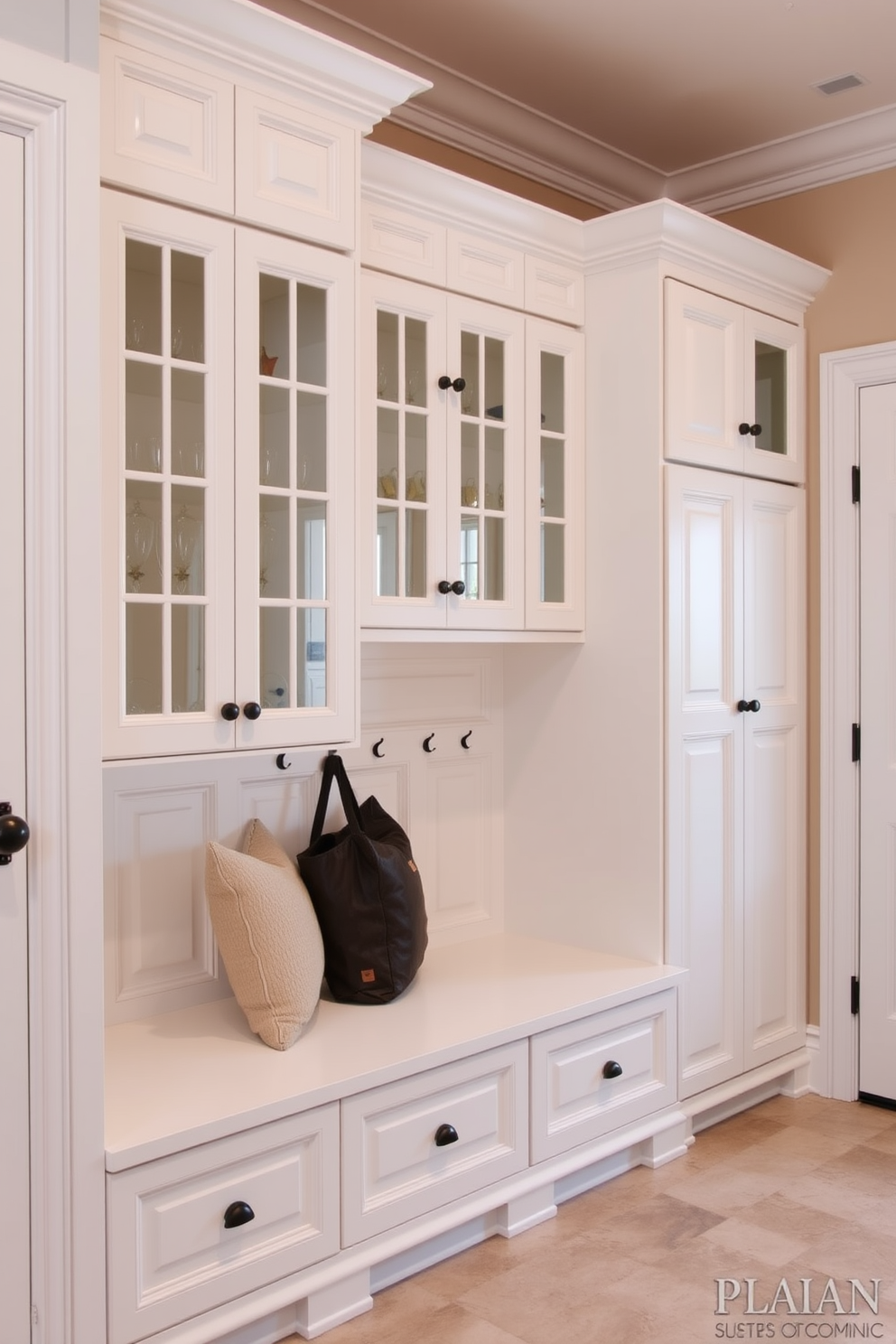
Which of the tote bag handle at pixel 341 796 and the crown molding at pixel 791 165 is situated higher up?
the crown molding at pixel 791 165

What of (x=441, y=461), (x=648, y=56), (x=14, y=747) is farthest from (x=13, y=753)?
(x=648, y=56)

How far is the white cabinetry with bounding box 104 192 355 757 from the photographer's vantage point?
2016mm

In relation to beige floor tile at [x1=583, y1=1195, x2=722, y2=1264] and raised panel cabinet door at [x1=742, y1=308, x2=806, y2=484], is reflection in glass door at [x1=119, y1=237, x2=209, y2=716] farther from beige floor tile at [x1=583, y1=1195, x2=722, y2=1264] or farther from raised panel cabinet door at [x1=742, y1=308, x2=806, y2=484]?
raised panel cabinet door at [x1=742, y1=308, x2=806, y2=484]

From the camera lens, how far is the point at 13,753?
1.76 meters

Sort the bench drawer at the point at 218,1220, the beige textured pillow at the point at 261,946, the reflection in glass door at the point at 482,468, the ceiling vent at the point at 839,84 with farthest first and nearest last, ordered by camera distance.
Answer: the ceiling vent at the point at 839,84 < the reflection in glass door at the point at 482,468 < the beige textured pillow at the point at 261,946 < the bench drawer at the point at 218,1220

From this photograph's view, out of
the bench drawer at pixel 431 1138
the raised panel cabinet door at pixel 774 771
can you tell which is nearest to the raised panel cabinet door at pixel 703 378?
the raised panel cabinet door at pixel 774 771

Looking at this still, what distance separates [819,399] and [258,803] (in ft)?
6.43

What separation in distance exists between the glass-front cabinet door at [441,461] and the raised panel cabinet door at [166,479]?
470mm

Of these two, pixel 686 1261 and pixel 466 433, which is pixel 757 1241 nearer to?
pixel 686 1261

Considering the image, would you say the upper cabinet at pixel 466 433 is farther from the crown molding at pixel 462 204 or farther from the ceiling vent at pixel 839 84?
the ceiling vent at pixel 839 84

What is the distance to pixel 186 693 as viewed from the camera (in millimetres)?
2092

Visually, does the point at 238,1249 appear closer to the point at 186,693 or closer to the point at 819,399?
the point at 186,693

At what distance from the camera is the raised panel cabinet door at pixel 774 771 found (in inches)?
126

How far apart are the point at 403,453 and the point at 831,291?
5.04ft
